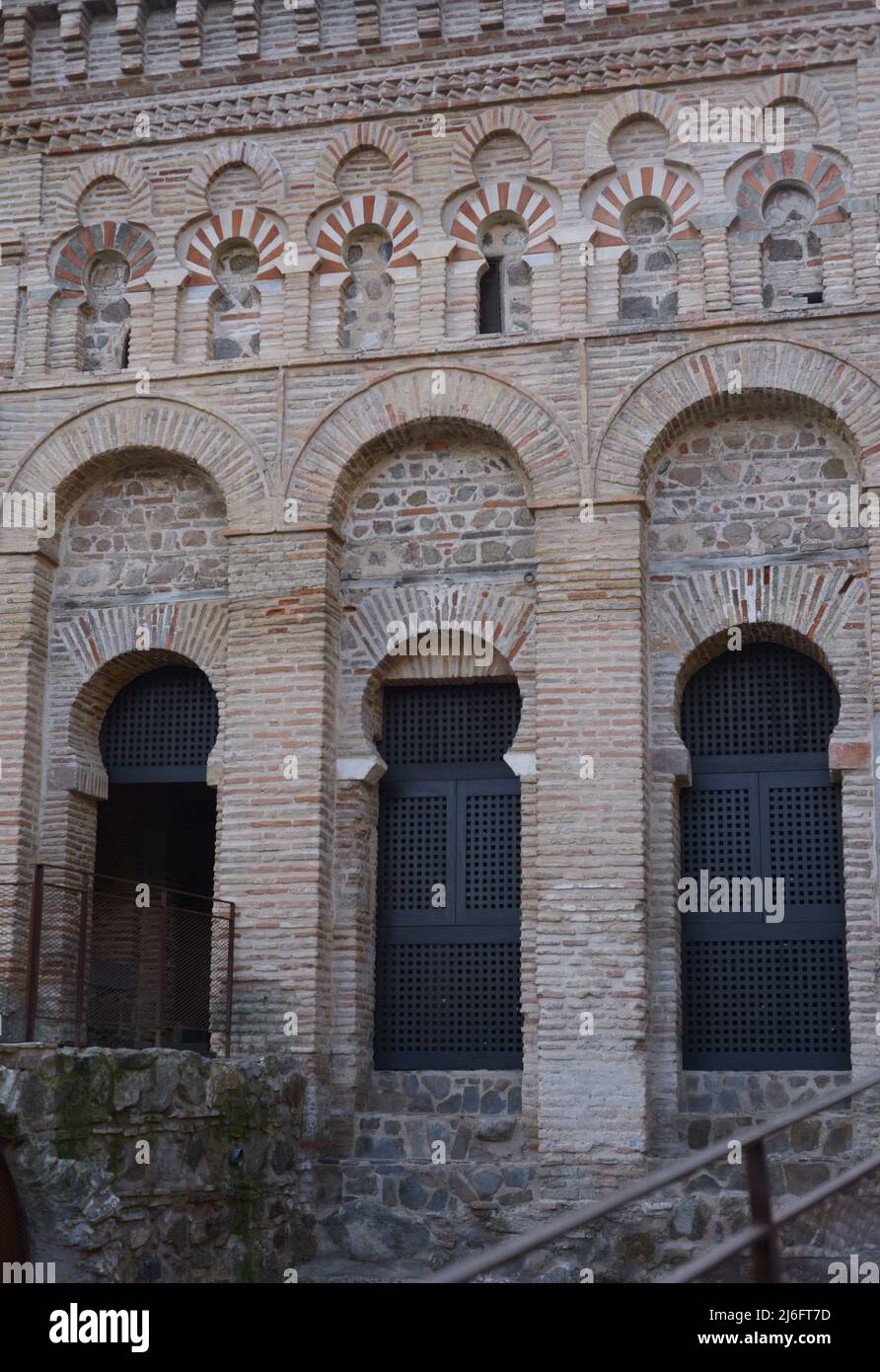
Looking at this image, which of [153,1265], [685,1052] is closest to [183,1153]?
[153,1265]

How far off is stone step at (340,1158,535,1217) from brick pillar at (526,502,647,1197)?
315 mm

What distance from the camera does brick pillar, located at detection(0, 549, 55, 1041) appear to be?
12688mm

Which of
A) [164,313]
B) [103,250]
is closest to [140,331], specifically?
[164,313]

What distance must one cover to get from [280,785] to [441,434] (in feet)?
10.2

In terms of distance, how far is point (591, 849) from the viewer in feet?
39.2

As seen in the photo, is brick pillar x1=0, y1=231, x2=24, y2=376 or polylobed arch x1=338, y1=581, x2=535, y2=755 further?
brick pillar x1=0, y1=231, x2=24, y2=376

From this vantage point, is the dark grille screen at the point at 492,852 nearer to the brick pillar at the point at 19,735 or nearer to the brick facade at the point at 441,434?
the brick facade at the point at 441,434

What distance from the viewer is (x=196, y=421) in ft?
44.4

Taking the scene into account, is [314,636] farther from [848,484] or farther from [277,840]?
[848,484]

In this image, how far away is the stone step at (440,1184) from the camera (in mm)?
11648

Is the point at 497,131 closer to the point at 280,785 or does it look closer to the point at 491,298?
the point at 491,298

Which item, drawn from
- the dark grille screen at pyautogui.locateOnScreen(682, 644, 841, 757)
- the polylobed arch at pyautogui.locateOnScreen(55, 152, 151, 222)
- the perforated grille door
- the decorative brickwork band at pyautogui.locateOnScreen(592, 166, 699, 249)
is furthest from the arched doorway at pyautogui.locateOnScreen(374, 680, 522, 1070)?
the polylobed arch at pyautogui.locateOnScreen(55, 152, 151, 222)

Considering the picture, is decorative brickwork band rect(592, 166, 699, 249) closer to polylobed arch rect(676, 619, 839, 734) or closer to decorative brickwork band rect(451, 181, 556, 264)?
decorative brickwork band rect(451, 181, 556, 264)

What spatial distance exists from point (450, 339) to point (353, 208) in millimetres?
1535
